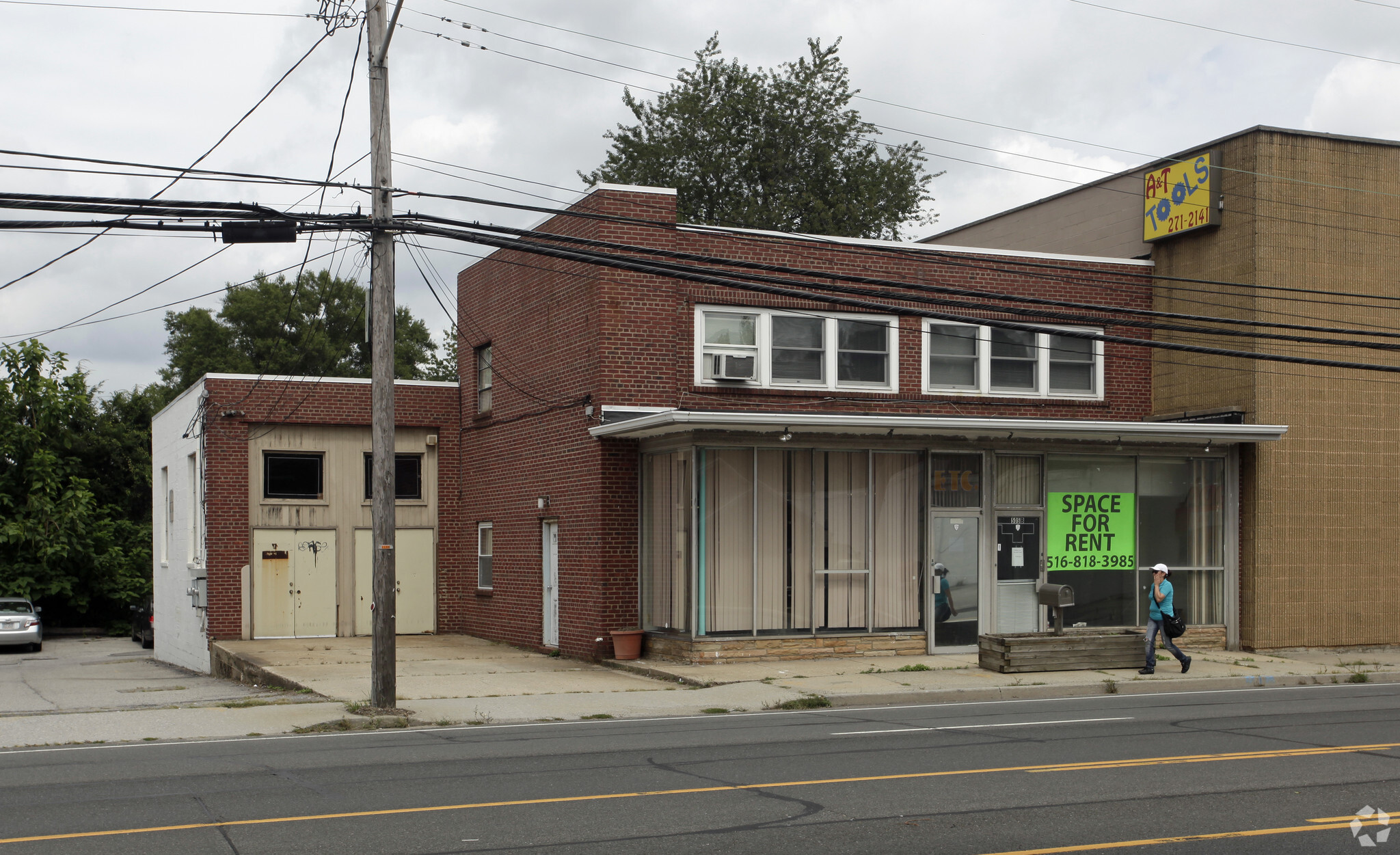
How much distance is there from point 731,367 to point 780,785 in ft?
38.7

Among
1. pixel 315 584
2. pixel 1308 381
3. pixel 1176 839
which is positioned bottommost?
pixel 315 584

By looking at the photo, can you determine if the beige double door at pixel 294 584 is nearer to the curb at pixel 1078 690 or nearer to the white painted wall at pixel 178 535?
the white painted wall at pixel 178 535

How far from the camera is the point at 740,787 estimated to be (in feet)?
33.0

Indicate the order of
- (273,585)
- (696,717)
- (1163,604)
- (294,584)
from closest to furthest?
(696,717) → (1163,604) → (273,585) → (294,584)

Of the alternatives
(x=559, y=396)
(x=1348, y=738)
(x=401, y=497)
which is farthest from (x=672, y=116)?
(x=1348, y=738)

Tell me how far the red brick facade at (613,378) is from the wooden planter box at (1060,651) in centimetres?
489

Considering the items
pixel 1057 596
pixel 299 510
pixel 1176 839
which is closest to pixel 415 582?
pixel 299 510

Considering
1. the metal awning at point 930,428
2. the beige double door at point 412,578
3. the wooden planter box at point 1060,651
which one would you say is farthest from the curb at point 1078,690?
the beige double door at point 412,578

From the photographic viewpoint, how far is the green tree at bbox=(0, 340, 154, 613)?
39.8 meters

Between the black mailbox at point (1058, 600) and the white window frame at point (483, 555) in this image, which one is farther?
the white window frame at point (483, 555)

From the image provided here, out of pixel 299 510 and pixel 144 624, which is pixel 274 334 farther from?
pixel 299 510

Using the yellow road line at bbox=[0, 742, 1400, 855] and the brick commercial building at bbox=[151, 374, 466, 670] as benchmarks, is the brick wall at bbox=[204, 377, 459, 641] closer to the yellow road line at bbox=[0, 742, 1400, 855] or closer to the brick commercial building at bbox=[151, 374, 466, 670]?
the brick commercial building at bbox=[151, 374, 466, 670]

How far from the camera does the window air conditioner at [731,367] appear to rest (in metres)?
21.1

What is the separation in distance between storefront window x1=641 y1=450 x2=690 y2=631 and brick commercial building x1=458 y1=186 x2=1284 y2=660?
47 mm
